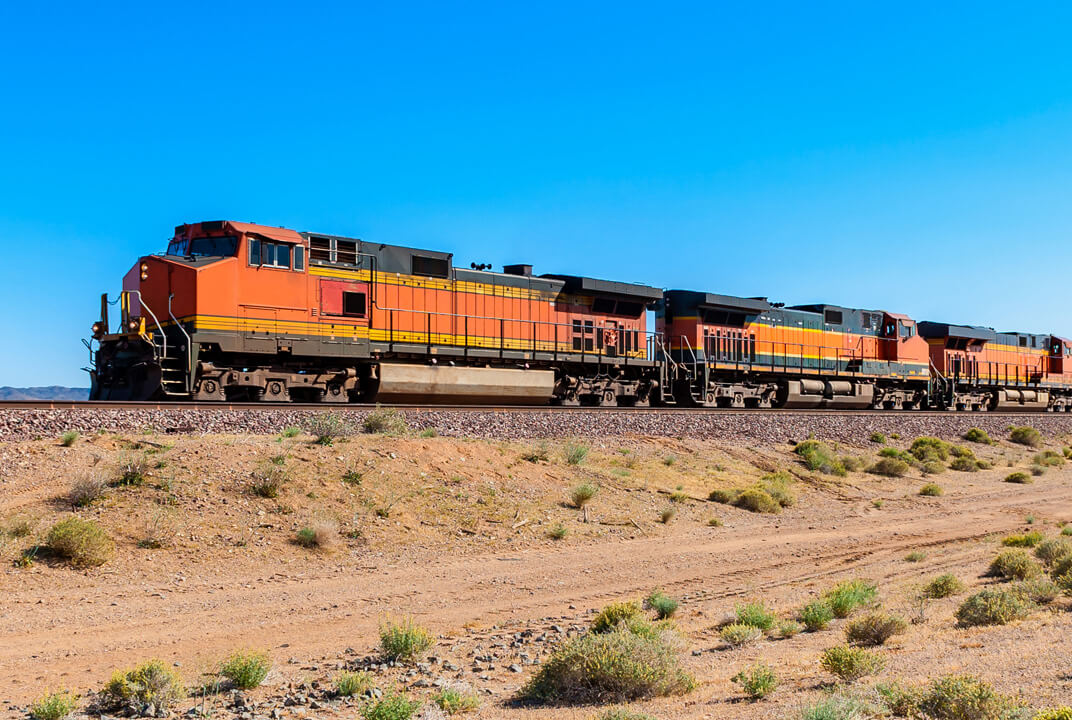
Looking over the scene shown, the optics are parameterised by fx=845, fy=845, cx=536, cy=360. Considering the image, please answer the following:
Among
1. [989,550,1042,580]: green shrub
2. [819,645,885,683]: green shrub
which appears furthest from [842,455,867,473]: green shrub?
[819,645,885,683]: green shrub

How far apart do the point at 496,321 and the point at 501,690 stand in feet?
50.6

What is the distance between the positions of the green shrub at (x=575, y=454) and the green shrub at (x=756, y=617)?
7.37 meters

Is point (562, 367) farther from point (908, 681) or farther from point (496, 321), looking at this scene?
point (908, 681)

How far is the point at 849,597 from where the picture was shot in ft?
29.5

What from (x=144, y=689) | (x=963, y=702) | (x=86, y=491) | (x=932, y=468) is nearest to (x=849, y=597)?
(x=963, y=702)

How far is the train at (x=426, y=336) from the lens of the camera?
54.7 ft

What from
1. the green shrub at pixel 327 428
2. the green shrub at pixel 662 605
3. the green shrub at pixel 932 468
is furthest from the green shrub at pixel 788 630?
the green shrub at pixel 932 468

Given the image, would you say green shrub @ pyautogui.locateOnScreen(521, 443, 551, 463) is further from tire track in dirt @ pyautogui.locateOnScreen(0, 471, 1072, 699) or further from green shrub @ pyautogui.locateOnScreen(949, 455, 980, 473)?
green shrub @ pyautogui.locateOnScreen(949, 455, 980, 473)

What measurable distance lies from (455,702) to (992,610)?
5.18 metres

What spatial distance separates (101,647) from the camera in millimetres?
7555

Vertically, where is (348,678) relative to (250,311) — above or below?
below

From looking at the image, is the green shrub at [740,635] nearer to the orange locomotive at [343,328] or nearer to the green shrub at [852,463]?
the orange locomotive at [343,328]

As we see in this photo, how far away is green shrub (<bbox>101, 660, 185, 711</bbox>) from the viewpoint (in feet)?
20.2

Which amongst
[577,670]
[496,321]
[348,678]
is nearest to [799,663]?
[577,670]
